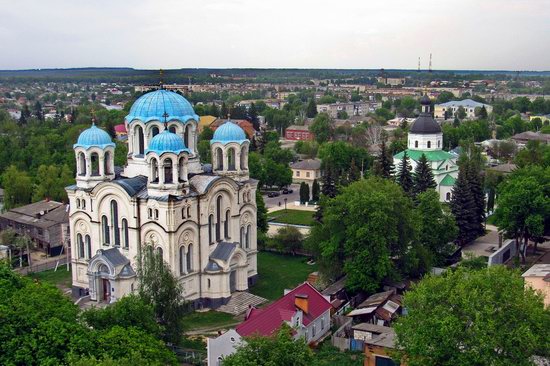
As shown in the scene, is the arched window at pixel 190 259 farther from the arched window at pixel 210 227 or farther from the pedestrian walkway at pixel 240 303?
the pedestrian walkway at pixel 240 303

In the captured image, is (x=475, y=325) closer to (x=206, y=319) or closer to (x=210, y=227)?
(x=206, y=319)

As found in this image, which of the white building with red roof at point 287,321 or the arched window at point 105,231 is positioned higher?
the arched window at point 105,231

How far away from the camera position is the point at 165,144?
2836 centimetres

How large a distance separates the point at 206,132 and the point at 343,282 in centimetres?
4649

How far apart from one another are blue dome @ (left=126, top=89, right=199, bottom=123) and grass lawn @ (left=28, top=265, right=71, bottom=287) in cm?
878

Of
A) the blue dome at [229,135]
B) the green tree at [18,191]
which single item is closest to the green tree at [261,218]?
the blue dome at [229,135]

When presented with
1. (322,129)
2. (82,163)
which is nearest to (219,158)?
(82,163)

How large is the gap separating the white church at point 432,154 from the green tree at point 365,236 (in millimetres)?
17694

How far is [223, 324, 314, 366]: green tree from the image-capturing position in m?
17.8


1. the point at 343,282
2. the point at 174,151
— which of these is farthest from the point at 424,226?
the point at 174,151

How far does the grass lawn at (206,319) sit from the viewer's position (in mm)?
28062

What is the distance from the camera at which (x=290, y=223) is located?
1791 inches

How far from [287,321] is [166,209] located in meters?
7.29

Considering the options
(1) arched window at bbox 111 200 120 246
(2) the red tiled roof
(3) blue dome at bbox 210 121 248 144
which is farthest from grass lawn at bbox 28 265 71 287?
(2) the red tiled roof
